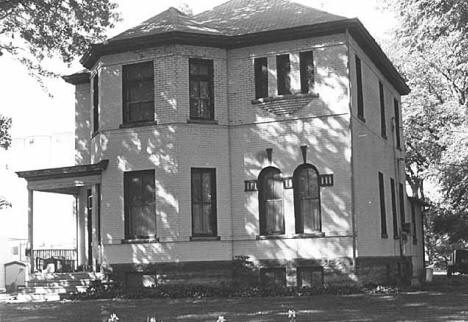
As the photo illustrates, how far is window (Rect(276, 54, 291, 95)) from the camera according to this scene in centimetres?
2148

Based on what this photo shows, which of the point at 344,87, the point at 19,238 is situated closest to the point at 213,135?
the point at 344,87

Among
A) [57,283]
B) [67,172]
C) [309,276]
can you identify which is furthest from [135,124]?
[309,276]

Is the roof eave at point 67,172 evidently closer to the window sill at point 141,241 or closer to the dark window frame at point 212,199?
the window sill at point 141,241

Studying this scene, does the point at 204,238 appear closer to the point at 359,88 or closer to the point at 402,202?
the point at 359,88

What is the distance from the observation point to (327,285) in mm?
20156

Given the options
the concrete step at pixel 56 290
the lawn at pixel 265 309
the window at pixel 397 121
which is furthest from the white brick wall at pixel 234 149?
the window at pixel 397 121

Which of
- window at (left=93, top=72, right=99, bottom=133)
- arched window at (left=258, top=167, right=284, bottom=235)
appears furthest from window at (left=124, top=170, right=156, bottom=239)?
arched window at (left=258, top=167, right=284, bottom=235)

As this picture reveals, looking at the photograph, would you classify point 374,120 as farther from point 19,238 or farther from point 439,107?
point 19,238

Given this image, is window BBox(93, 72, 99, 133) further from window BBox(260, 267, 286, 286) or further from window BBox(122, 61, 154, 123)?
window BBox(260, 267, 286, 286)

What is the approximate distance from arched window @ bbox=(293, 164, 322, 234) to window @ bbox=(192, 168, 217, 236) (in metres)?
2.60

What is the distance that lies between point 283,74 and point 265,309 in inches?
353

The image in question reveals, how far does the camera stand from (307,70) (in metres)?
21.3

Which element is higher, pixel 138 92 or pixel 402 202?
pixel 138 92

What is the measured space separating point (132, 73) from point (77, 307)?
841 centimetres
